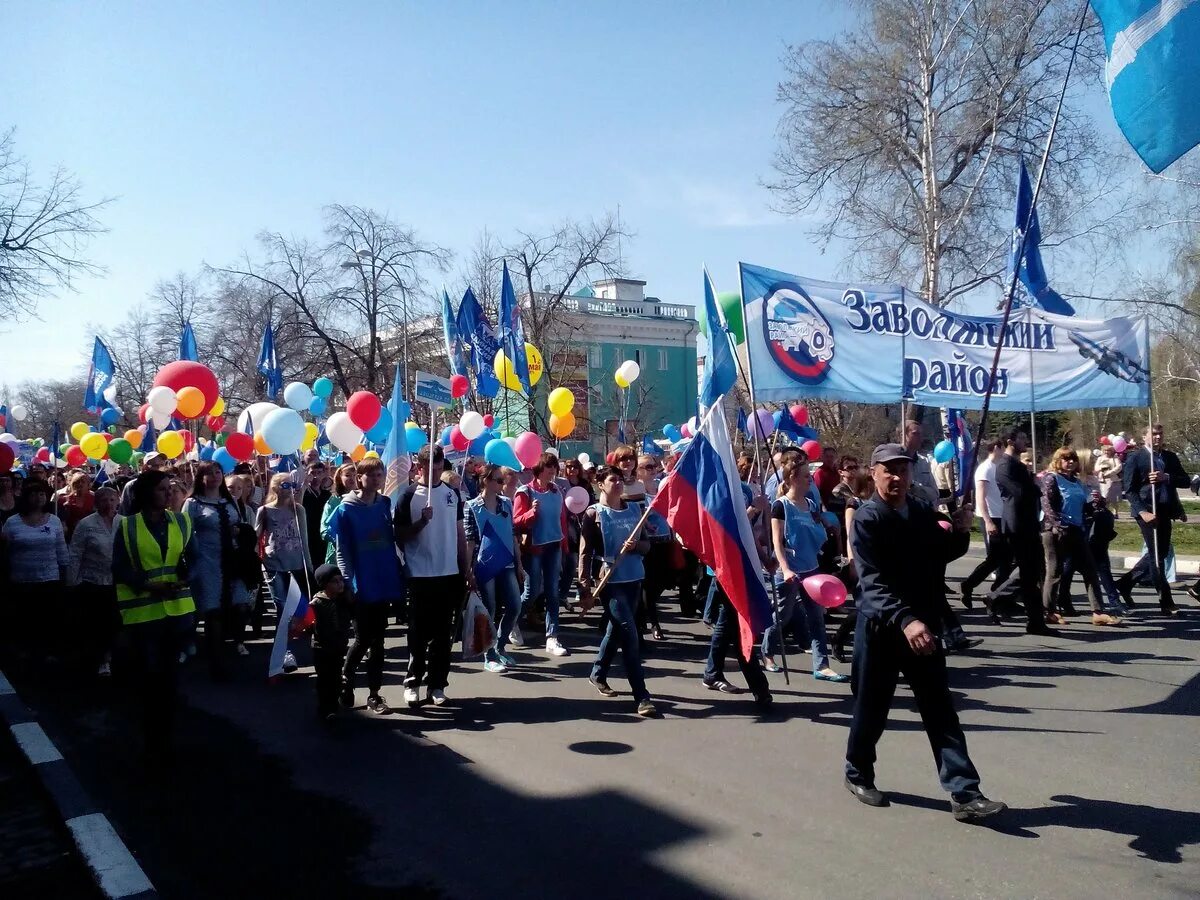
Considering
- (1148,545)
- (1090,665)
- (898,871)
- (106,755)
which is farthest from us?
(1148,545)

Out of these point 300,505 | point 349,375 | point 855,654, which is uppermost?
point 349,375

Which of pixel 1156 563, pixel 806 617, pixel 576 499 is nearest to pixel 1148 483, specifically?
pixel 1156 563

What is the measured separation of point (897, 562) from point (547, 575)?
16.8 ft

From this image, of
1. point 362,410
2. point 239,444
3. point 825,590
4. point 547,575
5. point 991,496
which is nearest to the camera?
point 825,590

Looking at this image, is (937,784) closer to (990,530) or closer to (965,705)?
(965,705)

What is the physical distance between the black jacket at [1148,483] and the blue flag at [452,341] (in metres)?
8.51

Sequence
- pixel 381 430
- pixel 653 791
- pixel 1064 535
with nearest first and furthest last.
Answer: pixel 653 791 → pixel 1064 535 → pixel 381 430

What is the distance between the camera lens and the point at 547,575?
9195mm

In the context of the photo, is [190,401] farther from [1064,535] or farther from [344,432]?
[1064,535]

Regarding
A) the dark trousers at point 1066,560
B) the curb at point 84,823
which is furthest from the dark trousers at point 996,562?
the curb at point 84,823

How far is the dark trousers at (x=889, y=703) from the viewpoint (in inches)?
173

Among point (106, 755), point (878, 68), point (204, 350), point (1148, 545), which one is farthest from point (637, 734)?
point (204, 350)

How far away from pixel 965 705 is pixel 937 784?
5.82 ft

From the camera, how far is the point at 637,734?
608 centimetres
